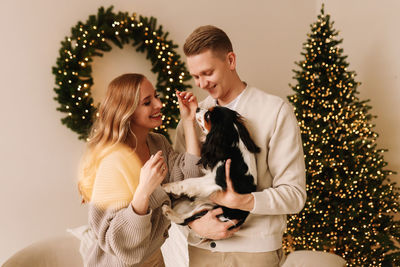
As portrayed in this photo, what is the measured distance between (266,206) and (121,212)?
25.3 inches

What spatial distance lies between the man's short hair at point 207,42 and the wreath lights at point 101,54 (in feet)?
4.89

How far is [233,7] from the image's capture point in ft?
12.6

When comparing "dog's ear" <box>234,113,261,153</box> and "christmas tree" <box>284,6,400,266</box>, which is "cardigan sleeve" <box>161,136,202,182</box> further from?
"christmas tree" <box>284,6,400,266</box>

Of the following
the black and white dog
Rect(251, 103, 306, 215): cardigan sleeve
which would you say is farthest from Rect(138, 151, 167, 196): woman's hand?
Rect(251, 103, 306, 215): cardigan sleeve

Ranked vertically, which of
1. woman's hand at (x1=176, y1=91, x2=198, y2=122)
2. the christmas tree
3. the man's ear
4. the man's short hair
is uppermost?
the man's short hair

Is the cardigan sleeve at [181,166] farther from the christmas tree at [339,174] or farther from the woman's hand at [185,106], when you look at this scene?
the christmas tree at [339,174]

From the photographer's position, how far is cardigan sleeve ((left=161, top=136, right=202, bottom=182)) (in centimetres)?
164

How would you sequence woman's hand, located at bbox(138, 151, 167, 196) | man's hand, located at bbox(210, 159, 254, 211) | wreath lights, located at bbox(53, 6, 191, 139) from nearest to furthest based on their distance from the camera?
woman's hand, located at bbox(138, 151, 167, 196), man's hand, located at bbox(210, 159, 254, 211), wreath lights, located at bbox(53, 6, 191, 139)

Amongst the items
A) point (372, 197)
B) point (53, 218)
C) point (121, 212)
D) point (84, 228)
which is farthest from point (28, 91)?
point (372, 197)

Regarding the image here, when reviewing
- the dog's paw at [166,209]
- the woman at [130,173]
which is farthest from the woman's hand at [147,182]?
the dog's paw at [166,209]

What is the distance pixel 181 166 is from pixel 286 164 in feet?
1.72

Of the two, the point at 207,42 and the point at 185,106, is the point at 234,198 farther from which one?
the point at 207,42

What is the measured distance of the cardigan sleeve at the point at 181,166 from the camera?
1.64m

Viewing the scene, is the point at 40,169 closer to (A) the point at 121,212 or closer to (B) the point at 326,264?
(A) the point at 121,212
